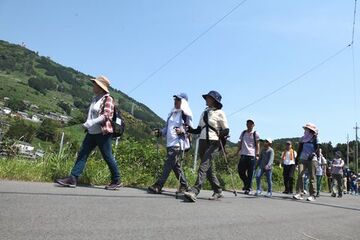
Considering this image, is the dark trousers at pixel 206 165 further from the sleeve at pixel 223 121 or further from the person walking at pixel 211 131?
the sleeve at pixel 223 121

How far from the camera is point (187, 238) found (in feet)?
14.8

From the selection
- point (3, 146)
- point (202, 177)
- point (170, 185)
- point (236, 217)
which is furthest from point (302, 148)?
point (3, 146)

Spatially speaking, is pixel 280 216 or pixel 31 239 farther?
pixel 280 216

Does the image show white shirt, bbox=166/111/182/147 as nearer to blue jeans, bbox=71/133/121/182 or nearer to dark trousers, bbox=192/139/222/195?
dark trousers, bbox=192/139/222/195

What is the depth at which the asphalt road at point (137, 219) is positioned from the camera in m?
4.28

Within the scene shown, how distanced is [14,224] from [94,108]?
157 inches

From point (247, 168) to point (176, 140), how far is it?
398cm

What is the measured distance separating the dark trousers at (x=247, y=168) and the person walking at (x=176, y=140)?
3497mm

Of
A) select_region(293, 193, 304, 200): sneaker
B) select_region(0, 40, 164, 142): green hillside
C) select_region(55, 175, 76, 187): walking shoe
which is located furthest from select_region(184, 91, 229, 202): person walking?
select_region(0, 40, 164, 142): green hillside

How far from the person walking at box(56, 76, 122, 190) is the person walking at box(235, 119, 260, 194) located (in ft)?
15.5

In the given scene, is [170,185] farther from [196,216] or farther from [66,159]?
[196,216]

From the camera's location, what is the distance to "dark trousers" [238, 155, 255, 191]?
38.8 ft

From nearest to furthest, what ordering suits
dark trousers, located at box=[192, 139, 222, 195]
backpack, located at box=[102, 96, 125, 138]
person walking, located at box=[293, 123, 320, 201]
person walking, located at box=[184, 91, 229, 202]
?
dark trousers, located at box=[192, 139, 222, 195] → backpack, located at box=[102, 96, 125, 138] → person walking, located at box=[184, 91, 229, 202] → person walking, located at box=[293, 123, 320, 201]

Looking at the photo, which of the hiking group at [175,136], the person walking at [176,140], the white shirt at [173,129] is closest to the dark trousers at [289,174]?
the hiking group at [175,136]
